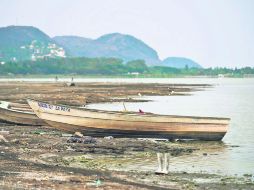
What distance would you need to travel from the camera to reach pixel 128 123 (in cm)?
3042

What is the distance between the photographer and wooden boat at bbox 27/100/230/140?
30302 millimetres

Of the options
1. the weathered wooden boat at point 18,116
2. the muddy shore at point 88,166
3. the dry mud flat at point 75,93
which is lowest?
the dry mud flat at point 75,93

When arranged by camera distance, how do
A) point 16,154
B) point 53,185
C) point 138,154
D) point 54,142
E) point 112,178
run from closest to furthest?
point 53,185
point 112,178
point 16,154
point 138,154
point 54,142

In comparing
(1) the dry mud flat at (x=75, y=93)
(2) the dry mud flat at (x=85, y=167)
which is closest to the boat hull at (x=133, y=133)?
(2) the dry mud flat at (x=85, y=167)

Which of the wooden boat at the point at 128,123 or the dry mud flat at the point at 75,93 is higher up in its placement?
the wooden boat at the point at 128,123

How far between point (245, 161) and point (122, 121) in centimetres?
780

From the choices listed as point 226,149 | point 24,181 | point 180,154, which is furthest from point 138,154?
point 24,181

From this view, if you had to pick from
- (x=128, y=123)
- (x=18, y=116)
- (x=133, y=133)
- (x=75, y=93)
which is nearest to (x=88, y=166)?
(x=128, y=123)

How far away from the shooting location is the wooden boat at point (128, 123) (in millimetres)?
30302

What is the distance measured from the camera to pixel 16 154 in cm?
2361

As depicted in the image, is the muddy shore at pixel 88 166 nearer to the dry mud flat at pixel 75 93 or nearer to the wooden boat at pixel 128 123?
the wooden boat at pixel 128 123

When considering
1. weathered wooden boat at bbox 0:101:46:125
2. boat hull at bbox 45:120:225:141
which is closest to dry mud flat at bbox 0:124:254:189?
boat hull at bbox 45:120:225:141

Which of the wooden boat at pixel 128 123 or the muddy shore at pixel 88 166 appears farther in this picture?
the wooden boat at pixel 128 123

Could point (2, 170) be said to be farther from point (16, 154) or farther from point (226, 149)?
point (226, 149)
